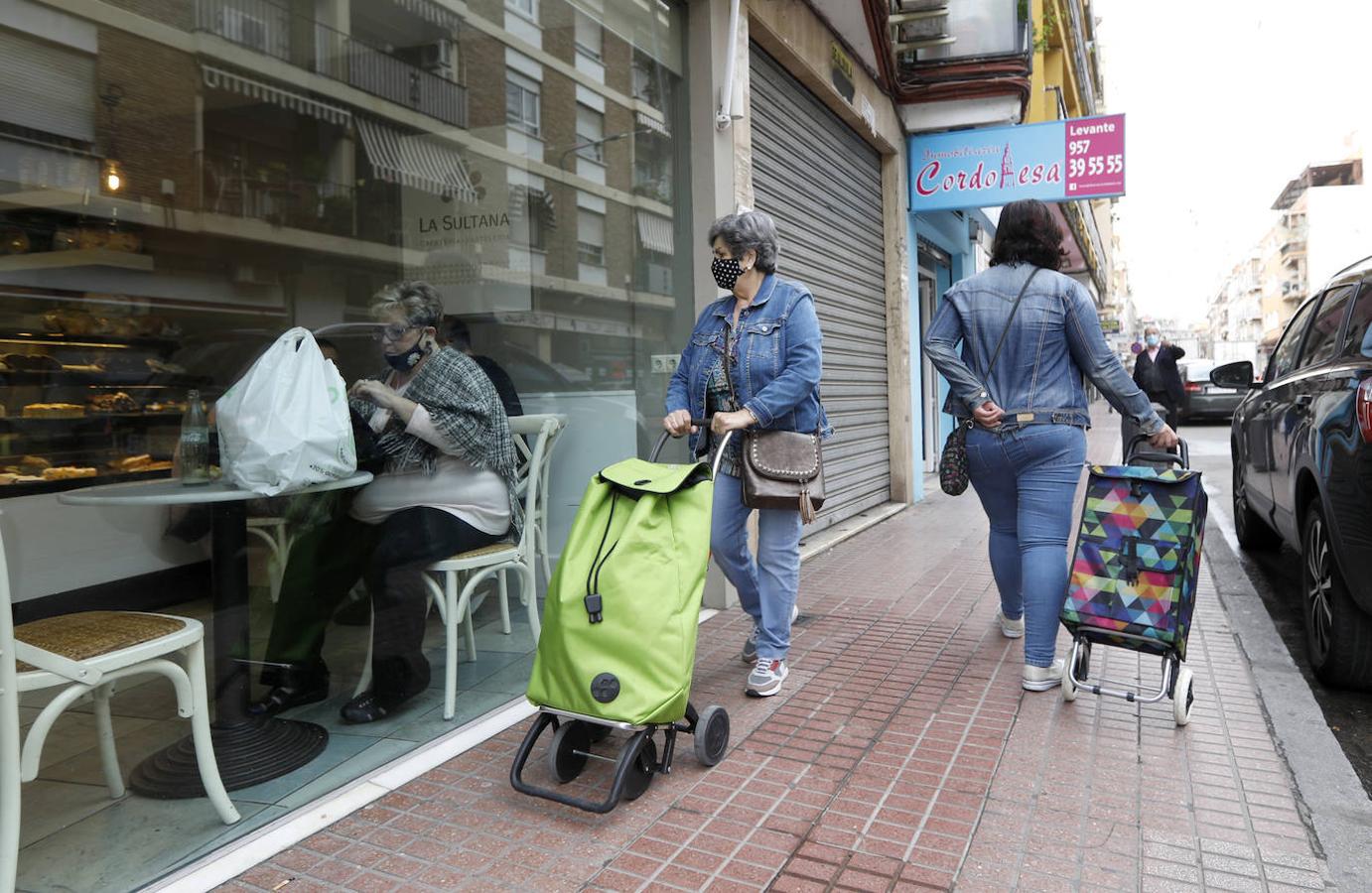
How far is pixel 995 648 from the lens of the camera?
4559 mm

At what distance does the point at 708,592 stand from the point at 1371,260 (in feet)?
12.3

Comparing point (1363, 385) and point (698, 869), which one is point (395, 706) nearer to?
point (698, 869)

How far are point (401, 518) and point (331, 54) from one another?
3283 millimetres

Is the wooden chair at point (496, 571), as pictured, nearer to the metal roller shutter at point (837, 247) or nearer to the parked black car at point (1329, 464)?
the metal roller shutter at point (837, 247)

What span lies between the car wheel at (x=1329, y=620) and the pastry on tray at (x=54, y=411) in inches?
208

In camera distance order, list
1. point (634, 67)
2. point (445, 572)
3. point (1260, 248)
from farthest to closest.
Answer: point (1260, 248)
point (634, 67)
point (445, 572)

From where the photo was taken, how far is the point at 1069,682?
3705 mm

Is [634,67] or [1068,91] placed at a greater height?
[1068,91]

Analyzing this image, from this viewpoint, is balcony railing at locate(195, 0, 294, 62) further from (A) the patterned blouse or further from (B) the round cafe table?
(A) the patterned blouse

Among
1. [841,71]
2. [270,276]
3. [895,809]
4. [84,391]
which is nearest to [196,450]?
[84,391]

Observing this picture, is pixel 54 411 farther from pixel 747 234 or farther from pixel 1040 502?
pixel 1040 502

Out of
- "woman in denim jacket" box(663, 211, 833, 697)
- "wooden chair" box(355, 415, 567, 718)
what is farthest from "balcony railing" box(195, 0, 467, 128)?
"woman in denim jacket" box(663, 211, 833, 697)

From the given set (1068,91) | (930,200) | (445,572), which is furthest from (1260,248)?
(445,572)

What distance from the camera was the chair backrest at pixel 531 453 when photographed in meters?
4.22
